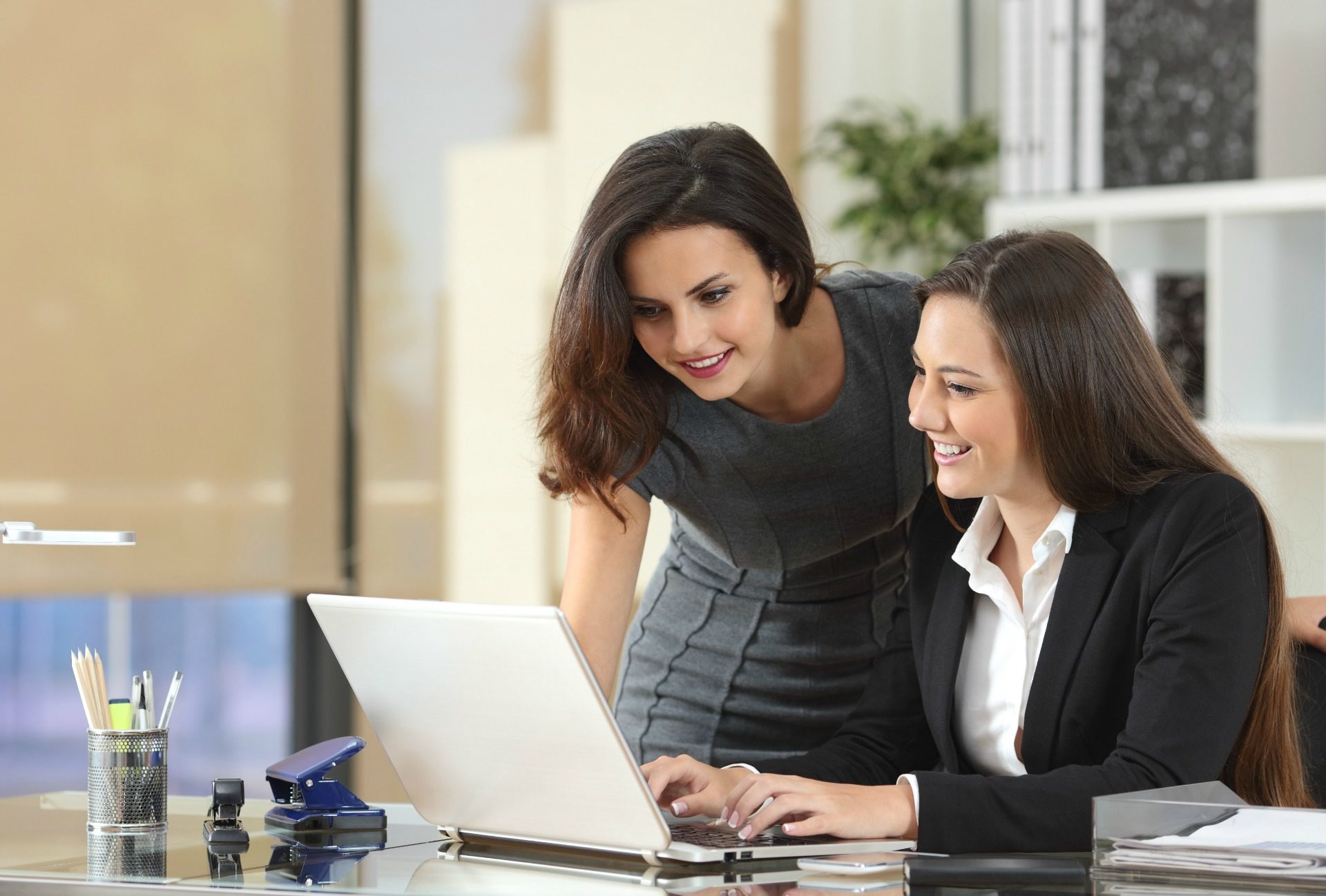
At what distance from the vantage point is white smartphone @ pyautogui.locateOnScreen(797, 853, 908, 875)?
1275 mm

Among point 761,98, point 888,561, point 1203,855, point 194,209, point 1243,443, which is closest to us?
point 1203,855

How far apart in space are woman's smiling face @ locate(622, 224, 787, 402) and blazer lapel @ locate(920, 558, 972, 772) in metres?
0.34

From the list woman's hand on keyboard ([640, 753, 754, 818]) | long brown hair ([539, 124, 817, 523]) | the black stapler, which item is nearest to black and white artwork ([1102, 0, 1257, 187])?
long brown hair ([539, 124, 817, 523])

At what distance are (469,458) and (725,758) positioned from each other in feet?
6.12

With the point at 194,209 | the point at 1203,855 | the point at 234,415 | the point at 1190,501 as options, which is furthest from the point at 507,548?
the point at 1203,855

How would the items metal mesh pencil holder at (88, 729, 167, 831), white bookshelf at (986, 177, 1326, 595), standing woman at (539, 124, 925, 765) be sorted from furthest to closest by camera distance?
white bookshelf at (986, 177, 1326, 595)
standing woman at (539, 124, 925, 765)
metal mesh pencil holder at (88, 729, 167, 831)

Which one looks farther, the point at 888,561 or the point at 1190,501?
the point at 888,561

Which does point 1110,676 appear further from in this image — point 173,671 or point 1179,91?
point 173,671

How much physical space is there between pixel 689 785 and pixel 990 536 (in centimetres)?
45

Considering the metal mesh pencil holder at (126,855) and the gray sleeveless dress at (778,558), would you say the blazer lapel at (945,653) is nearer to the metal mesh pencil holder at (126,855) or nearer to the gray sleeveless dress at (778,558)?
the gray sleeveless dress at (778,558)

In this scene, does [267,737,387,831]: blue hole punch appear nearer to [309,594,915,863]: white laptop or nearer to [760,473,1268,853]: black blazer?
[309,594,915,863]: white laptop

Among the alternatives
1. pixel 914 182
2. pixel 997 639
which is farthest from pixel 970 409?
pixel 914 182

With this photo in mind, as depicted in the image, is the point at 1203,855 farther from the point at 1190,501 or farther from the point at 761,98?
the point at 761,98

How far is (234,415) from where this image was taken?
136 inches
